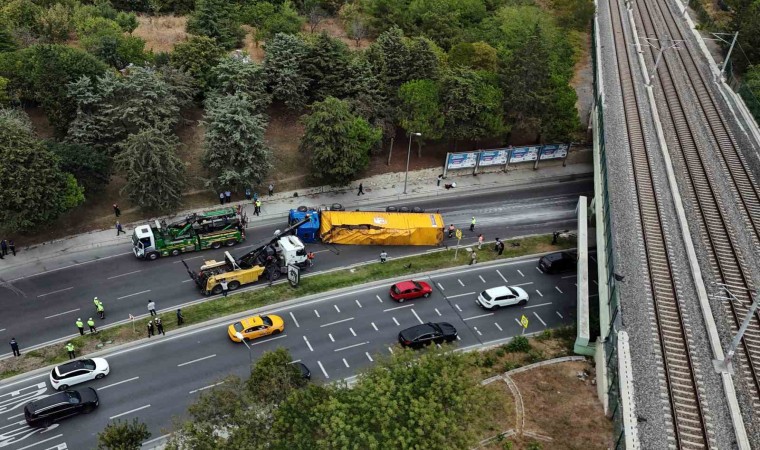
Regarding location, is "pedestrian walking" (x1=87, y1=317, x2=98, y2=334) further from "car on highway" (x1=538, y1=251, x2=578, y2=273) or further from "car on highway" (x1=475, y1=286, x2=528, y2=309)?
"car on highway" (x1=538, y1=251, x2=578, y2=273)

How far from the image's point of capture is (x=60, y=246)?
1946 inches

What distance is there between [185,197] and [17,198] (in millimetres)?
14494

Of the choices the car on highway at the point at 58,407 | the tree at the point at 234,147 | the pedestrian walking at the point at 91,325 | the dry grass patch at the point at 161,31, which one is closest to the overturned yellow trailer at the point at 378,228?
the tree at the point at 234,147

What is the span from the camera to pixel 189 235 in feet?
159

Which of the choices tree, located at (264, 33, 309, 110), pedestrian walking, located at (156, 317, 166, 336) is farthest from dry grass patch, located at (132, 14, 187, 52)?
pedestrian walking, located at (156, 317, 166, 336)

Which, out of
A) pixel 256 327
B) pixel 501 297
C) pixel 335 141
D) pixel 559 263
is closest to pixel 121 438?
pixel 256 327

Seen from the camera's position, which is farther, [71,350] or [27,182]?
[27,182]

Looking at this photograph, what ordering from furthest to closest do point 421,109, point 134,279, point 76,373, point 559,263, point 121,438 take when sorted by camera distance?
point 421,109 < point 559,263 < point 134,279 < point 76,373 < point 121,438

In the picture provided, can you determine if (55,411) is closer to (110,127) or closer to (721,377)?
(110,127)

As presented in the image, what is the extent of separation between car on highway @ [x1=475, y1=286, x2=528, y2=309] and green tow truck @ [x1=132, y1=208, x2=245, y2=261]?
2085cm

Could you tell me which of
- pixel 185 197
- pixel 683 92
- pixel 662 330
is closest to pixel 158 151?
pixel 185 197

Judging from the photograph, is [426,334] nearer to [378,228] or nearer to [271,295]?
[271,295]

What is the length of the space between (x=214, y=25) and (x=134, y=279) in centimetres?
3668

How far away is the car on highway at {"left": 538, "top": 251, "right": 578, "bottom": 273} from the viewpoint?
49188 mm
